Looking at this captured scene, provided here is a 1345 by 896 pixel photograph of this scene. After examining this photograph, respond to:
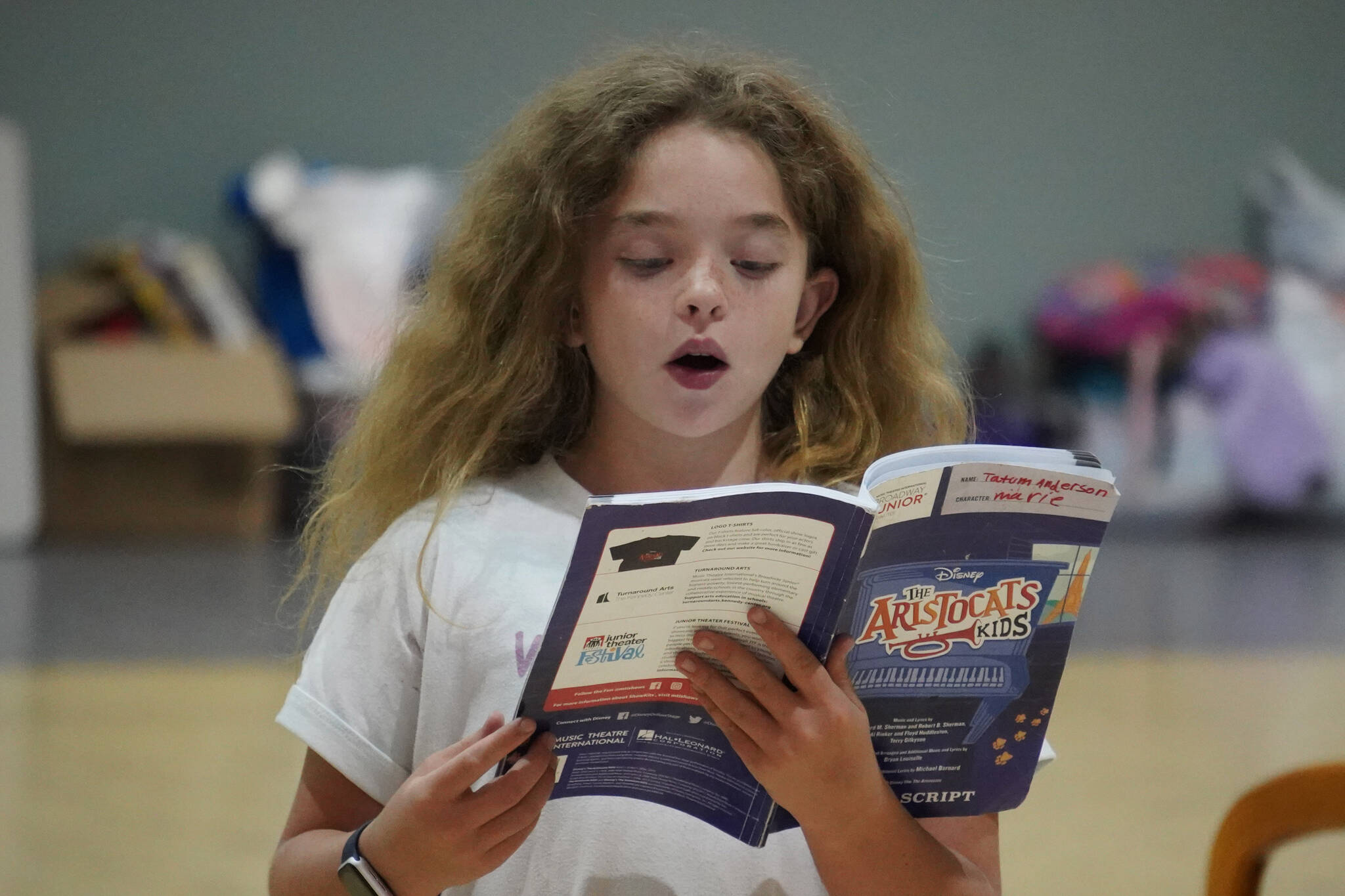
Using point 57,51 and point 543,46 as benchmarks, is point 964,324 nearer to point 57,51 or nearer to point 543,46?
point 543,46

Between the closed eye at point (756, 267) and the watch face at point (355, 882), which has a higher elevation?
the closed eye at point (756, 267)

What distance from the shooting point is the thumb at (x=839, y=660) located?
78 centimetres

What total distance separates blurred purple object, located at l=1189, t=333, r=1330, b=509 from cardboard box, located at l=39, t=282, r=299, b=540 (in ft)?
10.7

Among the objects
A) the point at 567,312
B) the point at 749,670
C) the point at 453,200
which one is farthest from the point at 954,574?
the point at 453,200

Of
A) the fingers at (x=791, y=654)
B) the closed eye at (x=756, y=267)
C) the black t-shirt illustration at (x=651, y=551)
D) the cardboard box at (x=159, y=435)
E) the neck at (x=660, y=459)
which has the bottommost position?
the fingers at (x=791, y=654)

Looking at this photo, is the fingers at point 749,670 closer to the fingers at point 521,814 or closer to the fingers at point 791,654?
the fingers at point 791,654

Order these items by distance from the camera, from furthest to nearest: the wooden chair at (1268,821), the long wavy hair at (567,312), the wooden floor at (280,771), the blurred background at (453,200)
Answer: the blurred background at (453,200) < the wooden floor at (280,771) < the long wavy hair at (567,312) < the wooden chair at (1268,821)

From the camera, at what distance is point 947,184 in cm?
578

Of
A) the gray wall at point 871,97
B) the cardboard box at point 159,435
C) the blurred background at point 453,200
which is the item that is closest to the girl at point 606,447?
the blurred background at point 453,200

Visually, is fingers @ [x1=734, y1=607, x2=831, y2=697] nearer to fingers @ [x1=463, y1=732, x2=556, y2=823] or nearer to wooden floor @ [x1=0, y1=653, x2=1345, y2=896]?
fingers @ [x1=463, y1=732, x2=556, y2=823]

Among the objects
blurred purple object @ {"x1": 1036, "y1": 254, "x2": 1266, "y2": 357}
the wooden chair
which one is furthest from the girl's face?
blurred purple object @ {"x1": 1036, "y1": 254, "x2": 1266, "y2": 357}

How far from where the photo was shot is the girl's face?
923 millimetres

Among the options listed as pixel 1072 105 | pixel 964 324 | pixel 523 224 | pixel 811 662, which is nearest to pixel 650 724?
pixel 811 662

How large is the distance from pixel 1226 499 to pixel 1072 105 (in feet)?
5.51
